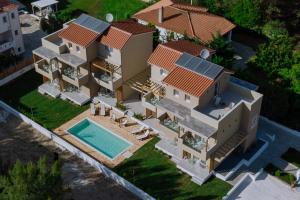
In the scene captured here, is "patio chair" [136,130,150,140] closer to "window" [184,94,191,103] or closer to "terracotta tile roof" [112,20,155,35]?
"window" [184,94,191,103]

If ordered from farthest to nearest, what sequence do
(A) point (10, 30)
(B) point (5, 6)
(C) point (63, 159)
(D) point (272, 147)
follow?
(A) point (10, 30)
(B) point (5, 6)
(D) point (272, 147)
(C) point (63, 159)

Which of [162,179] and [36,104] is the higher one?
[36,104]

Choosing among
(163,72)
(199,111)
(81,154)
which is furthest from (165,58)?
(81,154)

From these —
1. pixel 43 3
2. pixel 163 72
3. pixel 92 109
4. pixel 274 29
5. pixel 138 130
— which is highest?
pixel 163 72

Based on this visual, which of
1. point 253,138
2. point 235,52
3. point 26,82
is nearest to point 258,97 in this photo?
point 253,138

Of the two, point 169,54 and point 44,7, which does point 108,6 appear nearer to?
point 44,7

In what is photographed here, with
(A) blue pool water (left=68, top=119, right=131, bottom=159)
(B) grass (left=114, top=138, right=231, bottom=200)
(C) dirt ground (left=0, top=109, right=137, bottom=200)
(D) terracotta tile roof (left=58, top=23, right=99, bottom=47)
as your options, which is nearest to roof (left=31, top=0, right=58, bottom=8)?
(D) terracotta tile roof (left=58, top=23, right=99, bottom=47)

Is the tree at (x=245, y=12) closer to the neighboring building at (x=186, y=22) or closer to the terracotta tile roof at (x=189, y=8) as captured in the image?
the neighboring building at (x=186, y=22)
